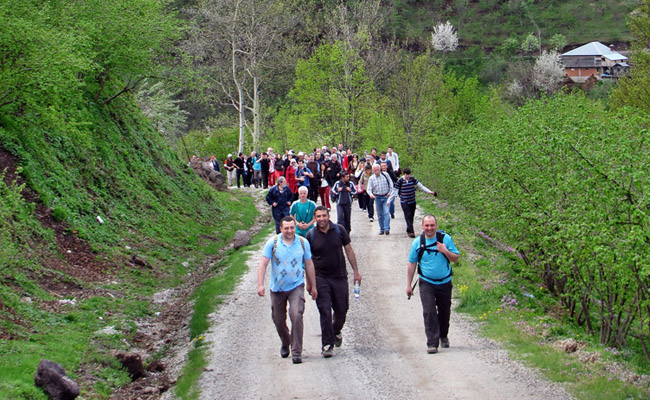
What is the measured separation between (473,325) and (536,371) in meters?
2.70

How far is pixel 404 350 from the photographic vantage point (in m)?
10.9

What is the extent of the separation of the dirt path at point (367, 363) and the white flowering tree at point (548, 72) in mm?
74197

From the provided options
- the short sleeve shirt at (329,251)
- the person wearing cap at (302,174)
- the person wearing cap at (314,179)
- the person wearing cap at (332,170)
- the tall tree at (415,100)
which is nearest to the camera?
the short sleeve shirt at (329,251)

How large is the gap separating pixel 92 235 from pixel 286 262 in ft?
31.1

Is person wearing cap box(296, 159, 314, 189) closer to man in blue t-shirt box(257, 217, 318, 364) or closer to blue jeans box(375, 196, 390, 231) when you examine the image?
blue jeans box(375, 196, 390, 231)

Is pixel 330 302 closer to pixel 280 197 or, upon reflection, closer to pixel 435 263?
pixel 435 263

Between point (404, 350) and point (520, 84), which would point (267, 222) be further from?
point (520, 84)

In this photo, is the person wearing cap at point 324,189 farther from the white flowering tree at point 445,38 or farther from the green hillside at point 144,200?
the white flowering tree at point 445,38

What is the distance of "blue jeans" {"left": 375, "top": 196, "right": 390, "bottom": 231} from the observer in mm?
20109

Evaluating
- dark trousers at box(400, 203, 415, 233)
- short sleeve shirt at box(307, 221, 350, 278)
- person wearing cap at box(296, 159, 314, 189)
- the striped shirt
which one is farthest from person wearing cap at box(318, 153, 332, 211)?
short sleeve shirt at box(307, 221, 350, 278)

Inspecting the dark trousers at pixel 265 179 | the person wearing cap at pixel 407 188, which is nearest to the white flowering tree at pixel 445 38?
the dark trousers at pixel 265 179

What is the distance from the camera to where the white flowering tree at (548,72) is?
83.9 m

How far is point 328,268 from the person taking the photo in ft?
34.9

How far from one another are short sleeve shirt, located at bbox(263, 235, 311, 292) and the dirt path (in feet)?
3.68
